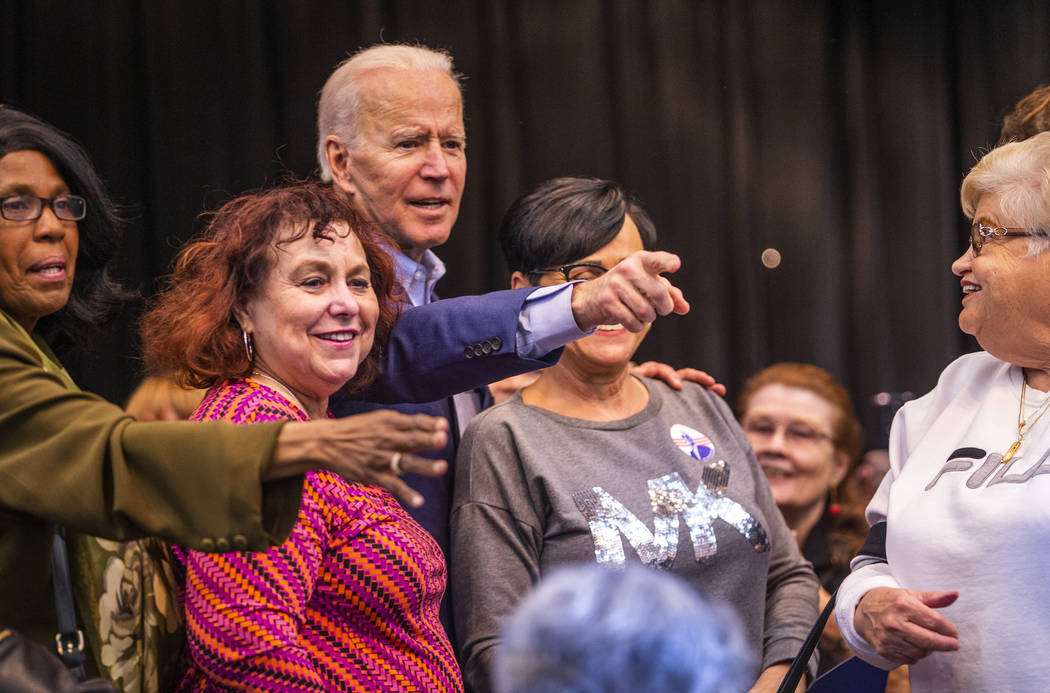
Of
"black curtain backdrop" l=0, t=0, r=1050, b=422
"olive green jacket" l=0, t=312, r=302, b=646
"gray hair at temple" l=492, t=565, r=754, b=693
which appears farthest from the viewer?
"black curtain backdrop" l=0, t=0, r=1050, b=422

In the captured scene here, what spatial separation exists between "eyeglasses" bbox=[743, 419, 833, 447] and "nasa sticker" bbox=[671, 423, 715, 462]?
1015mm

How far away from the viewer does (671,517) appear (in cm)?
215

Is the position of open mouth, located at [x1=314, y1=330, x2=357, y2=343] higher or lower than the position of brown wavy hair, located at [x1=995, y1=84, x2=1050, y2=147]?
lower

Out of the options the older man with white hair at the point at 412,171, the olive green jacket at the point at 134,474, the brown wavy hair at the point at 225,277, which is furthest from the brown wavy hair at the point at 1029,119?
the olive green jacket at the point at 134,474

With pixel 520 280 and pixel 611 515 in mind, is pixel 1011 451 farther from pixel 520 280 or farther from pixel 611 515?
pixel 520 280

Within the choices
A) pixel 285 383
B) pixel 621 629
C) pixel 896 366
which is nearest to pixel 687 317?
pixel 896 366

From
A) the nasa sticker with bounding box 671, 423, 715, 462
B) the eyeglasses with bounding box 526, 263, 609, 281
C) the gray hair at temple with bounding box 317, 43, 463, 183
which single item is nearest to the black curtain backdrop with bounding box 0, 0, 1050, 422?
the gray hair at temple with bounding box 317, 43, 463, 183

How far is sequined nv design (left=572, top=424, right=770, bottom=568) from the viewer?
2088 millimetres

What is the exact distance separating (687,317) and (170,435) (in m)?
3.07

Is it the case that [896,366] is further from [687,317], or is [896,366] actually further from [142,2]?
[142,2]

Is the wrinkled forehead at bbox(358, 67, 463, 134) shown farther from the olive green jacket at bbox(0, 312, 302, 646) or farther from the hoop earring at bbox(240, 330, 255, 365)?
the olive green jacket at bbox(0, 312, 302, 646)

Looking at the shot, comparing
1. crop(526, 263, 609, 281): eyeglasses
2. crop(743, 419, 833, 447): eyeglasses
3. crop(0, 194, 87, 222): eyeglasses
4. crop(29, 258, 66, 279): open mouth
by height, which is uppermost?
crop(0, 194, 87, 222): eyeglasses

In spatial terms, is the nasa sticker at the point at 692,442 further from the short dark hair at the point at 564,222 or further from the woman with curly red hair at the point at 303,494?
the woman with curly red hair at the point at 303,494

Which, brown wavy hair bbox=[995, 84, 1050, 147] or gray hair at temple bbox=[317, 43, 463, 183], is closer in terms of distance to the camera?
brown wavy hair bbox=[995, 84, 1050, 147]
